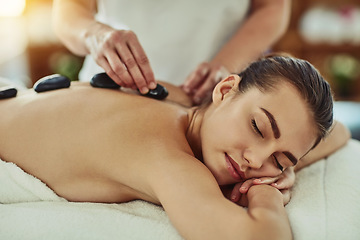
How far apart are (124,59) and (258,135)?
0.40m

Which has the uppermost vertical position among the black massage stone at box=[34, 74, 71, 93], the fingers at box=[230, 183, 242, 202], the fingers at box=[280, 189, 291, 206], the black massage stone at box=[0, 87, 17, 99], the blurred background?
the black massage stone at box=[34, 74, 71, 93]

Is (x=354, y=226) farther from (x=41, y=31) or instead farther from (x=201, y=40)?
(x=41, y=31)

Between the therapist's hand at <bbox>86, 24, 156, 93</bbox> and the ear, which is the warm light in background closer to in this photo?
the therapist's hand at <bbox>86, 24, 156, 93</bbox>

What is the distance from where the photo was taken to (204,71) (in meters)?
1.26

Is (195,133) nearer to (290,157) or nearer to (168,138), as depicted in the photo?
(168,138)

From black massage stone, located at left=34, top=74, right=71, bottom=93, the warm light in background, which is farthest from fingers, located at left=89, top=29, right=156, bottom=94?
the warm light in background

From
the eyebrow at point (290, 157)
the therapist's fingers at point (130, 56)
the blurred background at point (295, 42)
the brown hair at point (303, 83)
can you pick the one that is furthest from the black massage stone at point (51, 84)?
the blurred background at point (295, 42)

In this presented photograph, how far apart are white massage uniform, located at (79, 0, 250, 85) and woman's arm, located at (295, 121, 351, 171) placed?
58cm

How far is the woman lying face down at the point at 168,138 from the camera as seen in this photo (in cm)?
87

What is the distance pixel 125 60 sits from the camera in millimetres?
1034

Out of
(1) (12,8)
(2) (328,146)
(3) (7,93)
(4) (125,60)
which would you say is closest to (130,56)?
(4) (125,60)

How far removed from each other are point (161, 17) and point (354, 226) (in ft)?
3.44

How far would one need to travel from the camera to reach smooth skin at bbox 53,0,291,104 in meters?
1.04

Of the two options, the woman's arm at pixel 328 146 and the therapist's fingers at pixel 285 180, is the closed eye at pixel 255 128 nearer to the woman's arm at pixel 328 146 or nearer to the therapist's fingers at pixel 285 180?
the therapist's fingers at pixel 285 180
